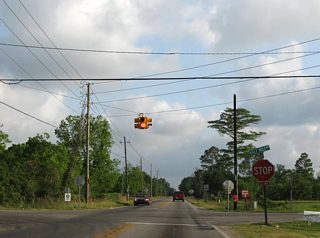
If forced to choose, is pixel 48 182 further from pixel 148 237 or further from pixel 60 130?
pixel 148 237

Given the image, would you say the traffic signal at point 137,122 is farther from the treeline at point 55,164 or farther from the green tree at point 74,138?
the green tree at point 74,138

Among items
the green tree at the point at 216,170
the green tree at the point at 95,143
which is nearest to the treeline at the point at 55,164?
the green tree at the point at 95,143

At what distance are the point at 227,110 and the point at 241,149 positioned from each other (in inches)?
249

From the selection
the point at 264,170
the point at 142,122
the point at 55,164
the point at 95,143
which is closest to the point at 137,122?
the point at 142,122

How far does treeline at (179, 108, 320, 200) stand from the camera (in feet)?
249

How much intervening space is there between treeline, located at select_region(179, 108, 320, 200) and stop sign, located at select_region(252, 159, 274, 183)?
40.0 ft

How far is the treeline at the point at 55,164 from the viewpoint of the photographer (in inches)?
1994

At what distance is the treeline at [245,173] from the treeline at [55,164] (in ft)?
58.3

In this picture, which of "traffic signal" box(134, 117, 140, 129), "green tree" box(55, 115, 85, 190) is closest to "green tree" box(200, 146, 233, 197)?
"green tree" box(55, 115, 85, 190)

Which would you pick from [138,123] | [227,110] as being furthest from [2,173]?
[227,110]

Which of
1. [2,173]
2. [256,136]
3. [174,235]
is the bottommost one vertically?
[174,235]

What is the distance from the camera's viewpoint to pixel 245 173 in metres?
84.9

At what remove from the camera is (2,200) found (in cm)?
4797

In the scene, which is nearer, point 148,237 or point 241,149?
point 148,237
